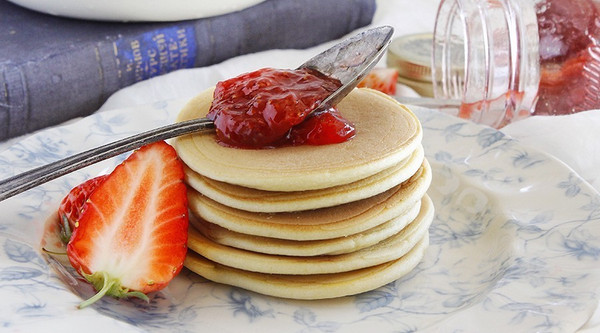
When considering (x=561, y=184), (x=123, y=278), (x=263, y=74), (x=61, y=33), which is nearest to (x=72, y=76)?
(x=61, y=33)

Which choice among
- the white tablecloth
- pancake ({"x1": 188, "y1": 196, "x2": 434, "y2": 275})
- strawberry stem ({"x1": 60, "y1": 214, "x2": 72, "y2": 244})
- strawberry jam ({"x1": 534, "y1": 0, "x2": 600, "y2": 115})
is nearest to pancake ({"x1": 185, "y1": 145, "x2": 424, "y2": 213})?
pancake ({"x1": 188, "y1": 196, "x2": 434, "y2": 275})

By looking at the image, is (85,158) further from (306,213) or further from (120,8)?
(120,8)

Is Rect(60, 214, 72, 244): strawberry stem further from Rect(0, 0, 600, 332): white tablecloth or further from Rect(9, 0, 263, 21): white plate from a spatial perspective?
Rect(9, 0, 263, 21): white plate

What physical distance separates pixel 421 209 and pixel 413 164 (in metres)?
0.18

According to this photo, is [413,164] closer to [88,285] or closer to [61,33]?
[88,285]

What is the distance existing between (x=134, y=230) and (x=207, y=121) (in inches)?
12.4

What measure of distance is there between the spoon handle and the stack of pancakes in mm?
31

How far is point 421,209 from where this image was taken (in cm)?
174

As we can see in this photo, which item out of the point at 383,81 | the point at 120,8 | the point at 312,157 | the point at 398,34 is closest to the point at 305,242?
the point at 312,157

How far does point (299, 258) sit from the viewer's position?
1542 millimetres

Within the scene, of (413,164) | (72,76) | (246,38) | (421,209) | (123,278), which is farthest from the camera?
(246,38)

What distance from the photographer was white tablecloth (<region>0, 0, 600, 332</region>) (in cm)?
216

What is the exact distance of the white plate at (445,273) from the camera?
4.49 feet

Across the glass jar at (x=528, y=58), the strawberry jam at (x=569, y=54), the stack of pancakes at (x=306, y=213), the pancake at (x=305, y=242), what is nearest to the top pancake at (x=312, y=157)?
the stack of pancakes at (x=306, y=213)
